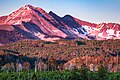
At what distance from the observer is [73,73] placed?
304 feet

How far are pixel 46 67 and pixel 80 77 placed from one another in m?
78.5

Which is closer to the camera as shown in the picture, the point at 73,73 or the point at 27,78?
the point at 73,73

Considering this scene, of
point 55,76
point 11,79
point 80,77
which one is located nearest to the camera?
point 80,77

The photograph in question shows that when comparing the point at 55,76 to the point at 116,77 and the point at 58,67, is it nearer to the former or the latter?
the point at 116,77

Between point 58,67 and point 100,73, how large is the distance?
7272 cm

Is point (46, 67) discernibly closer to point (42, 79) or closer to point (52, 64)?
point (52, 64)

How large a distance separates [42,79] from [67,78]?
7.80m

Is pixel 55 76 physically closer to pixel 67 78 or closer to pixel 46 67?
pixel 67 78

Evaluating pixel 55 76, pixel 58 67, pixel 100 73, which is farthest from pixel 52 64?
pixel 100 73

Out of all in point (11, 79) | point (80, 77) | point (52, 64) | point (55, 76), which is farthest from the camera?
point (52, 64)

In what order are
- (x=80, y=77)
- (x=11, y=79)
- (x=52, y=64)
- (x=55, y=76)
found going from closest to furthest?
(x=80, y=77) → (x=11, y=79) → (x=55, y=76) → (x=52, y=64)

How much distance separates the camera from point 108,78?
10488 cm

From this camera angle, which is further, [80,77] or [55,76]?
[55,76]

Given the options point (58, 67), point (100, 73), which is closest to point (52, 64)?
point (58, 67)
